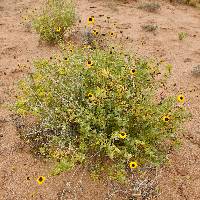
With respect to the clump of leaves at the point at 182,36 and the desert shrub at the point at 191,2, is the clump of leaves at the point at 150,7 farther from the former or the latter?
the clump of leaves at the point at 182,36

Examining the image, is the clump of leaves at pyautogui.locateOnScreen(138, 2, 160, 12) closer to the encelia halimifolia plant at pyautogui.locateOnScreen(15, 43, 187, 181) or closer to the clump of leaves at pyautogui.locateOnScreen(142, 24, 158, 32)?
the clump of leaves at pyautogui.locateOnScreen(142, 24, 158, 32)

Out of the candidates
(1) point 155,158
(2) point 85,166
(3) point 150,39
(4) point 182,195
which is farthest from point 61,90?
(3) point 150,39

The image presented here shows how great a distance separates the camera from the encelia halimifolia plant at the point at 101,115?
11.5 ft

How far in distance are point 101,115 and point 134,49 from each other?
9.72 feet

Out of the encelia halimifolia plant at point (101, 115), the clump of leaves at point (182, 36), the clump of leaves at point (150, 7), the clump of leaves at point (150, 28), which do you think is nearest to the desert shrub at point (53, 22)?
the clump of leaves at point (150, 28)

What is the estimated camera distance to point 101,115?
351 centimetres

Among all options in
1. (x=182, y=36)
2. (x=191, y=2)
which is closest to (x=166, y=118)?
(x=182, y=36)

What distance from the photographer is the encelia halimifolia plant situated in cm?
350

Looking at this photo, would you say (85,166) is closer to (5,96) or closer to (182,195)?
(182,195)

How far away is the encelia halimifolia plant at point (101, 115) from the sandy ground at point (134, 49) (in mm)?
236

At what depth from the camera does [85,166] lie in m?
3.71

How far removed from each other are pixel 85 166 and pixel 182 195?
0.96m

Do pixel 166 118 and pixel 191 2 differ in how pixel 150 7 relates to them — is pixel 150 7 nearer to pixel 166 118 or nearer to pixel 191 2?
pixel 191 2

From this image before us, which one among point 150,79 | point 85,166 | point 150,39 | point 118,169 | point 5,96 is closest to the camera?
point 118,169
